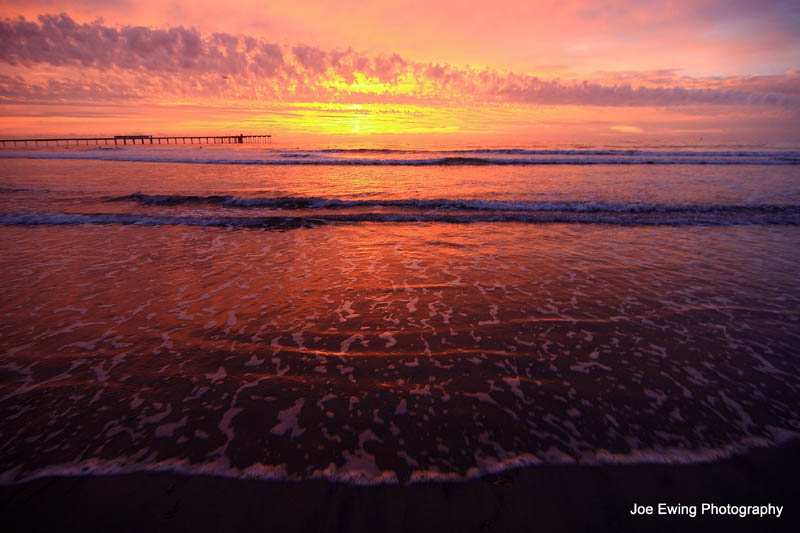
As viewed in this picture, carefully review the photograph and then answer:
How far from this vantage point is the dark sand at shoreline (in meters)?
3.09

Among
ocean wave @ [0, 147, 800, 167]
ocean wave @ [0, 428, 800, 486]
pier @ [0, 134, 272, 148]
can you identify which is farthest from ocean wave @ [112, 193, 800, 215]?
pier @ [0, 134, 272, 148]

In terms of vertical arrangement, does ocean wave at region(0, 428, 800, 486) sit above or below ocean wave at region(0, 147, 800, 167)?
below

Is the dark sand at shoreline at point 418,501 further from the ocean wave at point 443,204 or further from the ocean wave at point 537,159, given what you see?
the ocean wave at point 537,159

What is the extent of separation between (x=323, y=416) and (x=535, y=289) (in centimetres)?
535

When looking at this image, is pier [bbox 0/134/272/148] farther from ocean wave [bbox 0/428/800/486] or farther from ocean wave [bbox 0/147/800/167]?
ocean wave [bbox 0/428/800/486]

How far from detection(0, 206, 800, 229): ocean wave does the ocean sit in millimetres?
178

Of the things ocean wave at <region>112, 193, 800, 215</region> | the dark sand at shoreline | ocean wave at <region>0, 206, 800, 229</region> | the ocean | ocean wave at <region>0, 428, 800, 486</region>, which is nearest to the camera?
the dark sand at shoreline

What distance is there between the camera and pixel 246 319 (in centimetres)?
664

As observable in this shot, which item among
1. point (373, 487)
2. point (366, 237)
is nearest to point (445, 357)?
point (373, 487)

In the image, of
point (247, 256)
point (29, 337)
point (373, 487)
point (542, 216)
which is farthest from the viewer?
point (542, 216)

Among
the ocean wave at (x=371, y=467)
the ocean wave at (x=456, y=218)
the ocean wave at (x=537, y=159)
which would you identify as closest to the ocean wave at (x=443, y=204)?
the ocean wave at (x=456, y=218)

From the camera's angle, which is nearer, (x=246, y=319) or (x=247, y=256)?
(x=246, y=319)

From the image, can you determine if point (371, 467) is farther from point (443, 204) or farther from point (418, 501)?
point (443, 204)

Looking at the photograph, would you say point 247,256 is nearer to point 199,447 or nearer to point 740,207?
point 199,447
